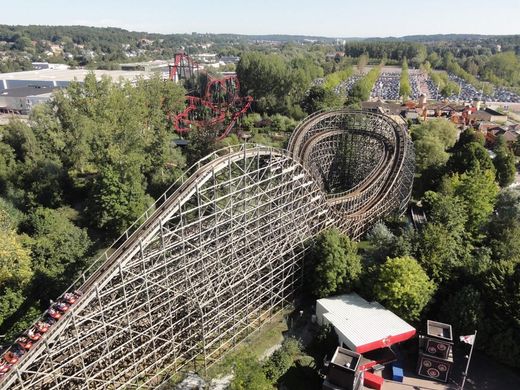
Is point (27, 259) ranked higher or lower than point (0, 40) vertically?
lower

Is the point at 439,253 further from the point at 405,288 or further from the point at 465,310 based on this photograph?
the point at 405,288

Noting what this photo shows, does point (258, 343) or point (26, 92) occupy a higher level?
point (26, 92)

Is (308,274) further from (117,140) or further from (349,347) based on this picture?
(117,140)

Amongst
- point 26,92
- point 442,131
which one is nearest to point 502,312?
point 442,131

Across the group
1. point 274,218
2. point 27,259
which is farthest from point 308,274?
point 27,259

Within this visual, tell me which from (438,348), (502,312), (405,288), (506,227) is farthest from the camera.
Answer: (506,227)

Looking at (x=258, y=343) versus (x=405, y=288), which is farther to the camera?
(x=258, y=343)
